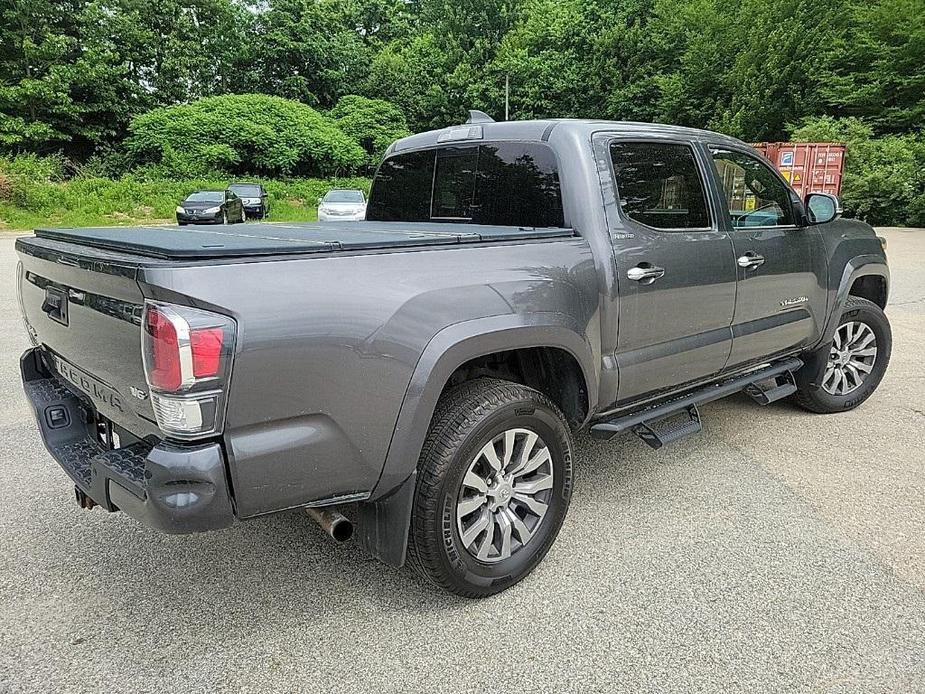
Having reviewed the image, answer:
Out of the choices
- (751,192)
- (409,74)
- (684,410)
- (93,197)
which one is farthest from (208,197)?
(409,74)

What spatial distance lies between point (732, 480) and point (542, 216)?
5.98 ft

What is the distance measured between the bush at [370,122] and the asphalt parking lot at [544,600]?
35.3 meters

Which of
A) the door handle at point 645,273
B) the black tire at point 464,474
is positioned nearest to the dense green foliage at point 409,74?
the door handle at point 645,273

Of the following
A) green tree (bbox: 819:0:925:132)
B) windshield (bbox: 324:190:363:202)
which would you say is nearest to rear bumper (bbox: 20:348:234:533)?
windshield (bbox: 324:190:363:202)

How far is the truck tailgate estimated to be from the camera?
2148 mm

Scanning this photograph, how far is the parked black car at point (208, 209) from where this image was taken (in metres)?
20.5

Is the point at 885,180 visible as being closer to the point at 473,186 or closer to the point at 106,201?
the point at 473,186

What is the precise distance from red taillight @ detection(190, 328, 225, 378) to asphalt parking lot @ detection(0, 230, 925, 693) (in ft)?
3.53

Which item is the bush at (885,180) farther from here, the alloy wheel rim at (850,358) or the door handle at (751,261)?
the door handle at (751,261)

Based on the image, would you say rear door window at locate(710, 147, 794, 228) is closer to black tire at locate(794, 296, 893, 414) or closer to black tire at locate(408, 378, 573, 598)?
black tire at locate(794, 296, 893, 414)

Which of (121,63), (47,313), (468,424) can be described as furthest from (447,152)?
(121,63)

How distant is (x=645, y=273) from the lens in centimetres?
322

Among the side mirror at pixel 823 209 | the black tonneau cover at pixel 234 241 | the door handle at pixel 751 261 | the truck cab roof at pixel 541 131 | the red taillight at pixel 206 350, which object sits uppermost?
the truck cab roof at pixel 541 131

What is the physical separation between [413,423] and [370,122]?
37.5 metres
